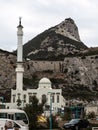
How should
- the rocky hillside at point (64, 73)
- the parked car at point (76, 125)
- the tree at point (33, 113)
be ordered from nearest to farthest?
1. the parked car at point (76, 125)
2. the tree at point (33, 113)
3. the rocky hillside at point (64, 73)

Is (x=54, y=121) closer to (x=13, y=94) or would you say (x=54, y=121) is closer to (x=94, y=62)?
(x=13, y=94)

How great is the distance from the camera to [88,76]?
157 m

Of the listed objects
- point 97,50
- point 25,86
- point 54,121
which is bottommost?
point 54,121

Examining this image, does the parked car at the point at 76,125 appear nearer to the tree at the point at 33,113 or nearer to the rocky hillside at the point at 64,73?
the tree at the point at 33,113

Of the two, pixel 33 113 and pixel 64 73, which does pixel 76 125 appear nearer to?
pixel 33 113

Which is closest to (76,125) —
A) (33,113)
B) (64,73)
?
(33,113)

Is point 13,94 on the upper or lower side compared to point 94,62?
lower

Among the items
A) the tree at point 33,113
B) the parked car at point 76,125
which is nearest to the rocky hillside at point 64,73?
the tree at point 33,113

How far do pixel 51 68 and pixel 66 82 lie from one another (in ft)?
55.0

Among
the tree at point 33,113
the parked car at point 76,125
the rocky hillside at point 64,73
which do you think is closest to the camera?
the parked car at point 76,125

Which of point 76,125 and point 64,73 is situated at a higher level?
point 64,73

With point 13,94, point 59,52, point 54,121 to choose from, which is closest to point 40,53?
point 59,52

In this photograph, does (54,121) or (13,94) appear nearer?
(54,121)

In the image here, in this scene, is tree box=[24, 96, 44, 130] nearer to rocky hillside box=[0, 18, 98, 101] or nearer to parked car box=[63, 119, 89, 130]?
parked car box=[63, 119, 89, 130]
